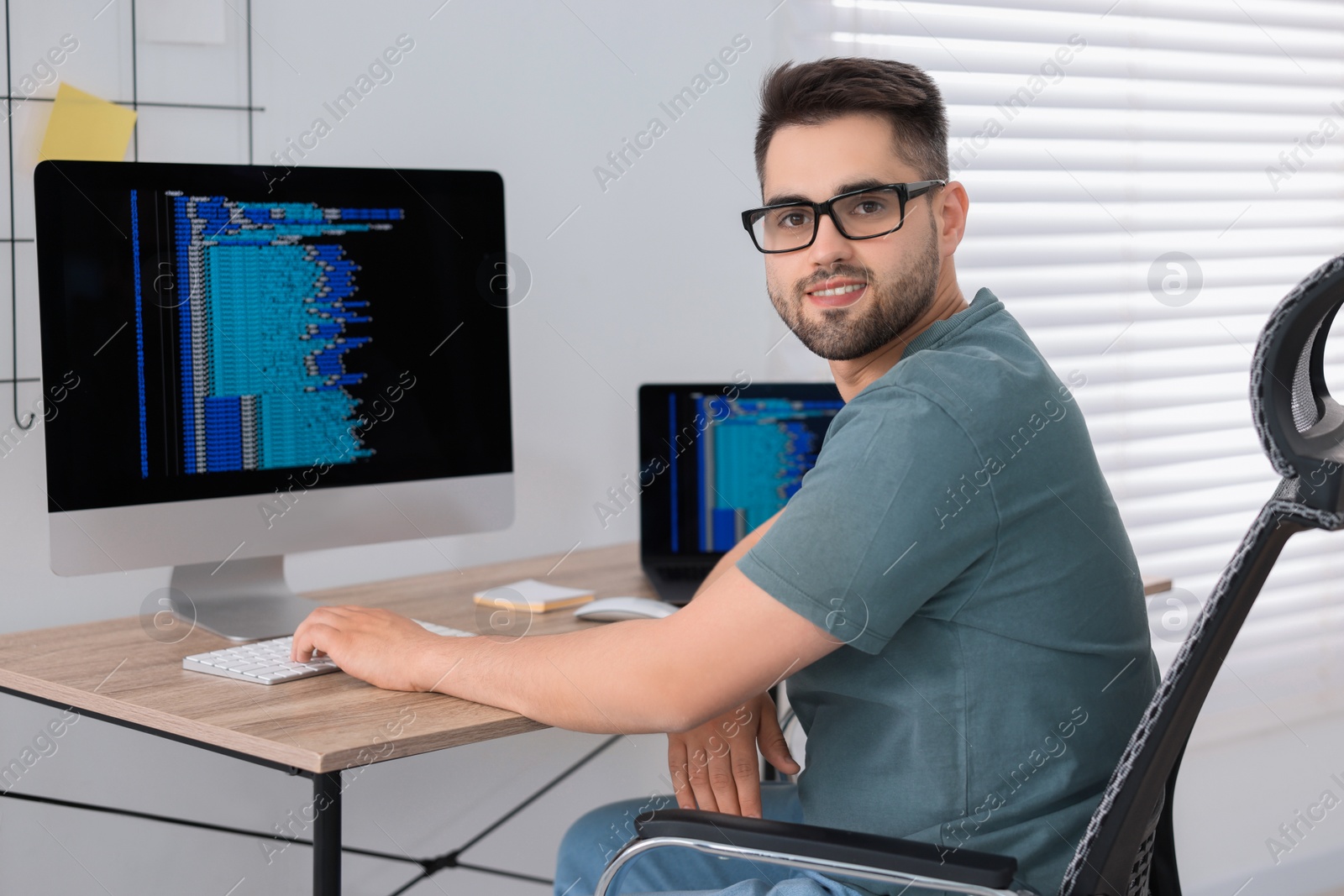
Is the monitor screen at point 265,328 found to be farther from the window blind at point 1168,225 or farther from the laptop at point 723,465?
the window blind at point 1168,225

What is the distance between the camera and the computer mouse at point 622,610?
1.62 meters

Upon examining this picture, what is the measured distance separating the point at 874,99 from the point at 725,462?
80cm

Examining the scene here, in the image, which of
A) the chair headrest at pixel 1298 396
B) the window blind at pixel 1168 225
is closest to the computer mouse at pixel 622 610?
the chair headrest at pixel 1298 396

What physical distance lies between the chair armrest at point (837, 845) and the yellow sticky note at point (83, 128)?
4.06ft

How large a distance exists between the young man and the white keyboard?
2.9 inches

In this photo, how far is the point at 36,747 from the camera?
1.78 metres

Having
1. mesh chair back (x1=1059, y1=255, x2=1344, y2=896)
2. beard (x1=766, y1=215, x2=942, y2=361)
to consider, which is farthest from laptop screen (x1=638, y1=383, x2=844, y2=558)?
mesh chair back (x1=1059, y1=255, x2=1344, y2=896)

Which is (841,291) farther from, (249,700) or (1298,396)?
(249,700)

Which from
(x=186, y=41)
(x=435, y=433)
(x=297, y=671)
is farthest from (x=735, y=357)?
(x=297, y=671)

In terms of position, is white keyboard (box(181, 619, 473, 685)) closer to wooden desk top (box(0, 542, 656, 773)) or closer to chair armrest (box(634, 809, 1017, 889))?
wooden desk top (box(0, 542, 656, 773))

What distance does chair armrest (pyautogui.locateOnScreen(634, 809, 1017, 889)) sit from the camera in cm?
96

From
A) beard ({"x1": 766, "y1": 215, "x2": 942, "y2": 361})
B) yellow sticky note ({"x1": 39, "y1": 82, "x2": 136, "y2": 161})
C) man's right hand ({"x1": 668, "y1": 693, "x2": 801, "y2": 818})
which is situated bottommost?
man's right hand ({"x1": 668, "y1": 693, "x2": 801, "y2": 818})

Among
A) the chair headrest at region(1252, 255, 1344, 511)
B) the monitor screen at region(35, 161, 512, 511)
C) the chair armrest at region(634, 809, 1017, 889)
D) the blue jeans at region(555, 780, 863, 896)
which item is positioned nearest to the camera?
the chair headrest at region(1252, 255, 1344, 511)

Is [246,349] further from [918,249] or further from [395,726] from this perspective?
[918,249]
